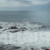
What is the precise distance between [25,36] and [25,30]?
11cm

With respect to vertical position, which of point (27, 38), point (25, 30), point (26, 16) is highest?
point (26, 16)

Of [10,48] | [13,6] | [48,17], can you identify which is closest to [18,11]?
[13,6]

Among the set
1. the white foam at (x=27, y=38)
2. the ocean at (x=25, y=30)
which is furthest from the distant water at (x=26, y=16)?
the white foam at (x=27, y=38)

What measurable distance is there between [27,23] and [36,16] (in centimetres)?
22

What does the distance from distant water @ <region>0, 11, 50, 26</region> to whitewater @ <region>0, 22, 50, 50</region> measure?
0.08 metres

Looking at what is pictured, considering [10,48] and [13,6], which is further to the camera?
[13,6]

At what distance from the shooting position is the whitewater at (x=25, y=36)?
1.89m

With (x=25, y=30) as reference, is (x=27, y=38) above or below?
below

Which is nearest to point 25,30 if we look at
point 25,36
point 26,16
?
point 25,36

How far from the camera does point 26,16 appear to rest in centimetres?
202

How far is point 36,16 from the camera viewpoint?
6.53 ft

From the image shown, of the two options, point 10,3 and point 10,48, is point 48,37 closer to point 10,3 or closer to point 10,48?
point 10,48

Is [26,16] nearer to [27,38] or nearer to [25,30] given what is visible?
[25,30]

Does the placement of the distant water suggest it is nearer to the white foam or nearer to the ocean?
the ocean
